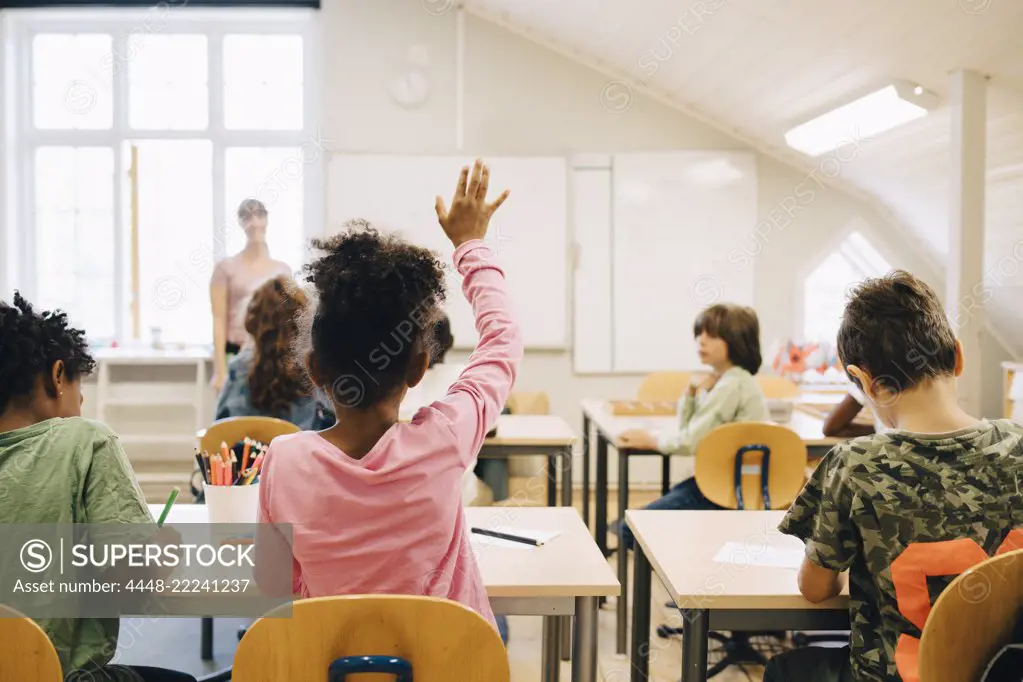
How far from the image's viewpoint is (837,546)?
1.32 m

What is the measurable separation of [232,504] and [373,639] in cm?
71

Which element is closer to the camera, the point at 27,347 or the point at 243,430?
the point at 27,347

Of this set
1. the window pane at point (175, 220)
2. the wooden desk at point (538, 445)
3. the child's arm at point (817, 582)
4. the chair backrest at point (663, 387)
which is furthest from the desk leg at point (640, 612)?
the window pane at point (175, 220)

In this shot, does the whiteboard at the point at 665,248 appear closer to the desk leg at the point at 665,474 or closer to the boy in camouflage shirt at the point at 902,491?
the desk leg at the point at 665,474

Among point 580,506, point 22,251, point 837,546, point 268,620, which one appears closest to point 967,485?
point 837,546

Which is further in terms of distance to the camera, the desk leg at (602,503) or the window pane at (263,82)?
the window pane at (263,82)

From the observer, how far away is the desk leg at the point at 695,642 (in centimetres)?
141

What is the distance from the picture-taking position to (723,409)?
2.81 meters

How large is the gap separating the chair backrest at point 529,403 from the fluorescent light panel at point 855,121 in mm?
1863

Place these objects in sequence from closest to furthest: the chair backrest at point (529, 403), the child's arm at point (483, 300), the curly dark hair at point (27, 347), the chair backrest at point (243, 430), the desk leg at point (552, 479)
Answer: the child's arm at point (483, 300) < the curly dark hair at point (27, 347) < the chair backrest at point (243, 430) < the desk leg at point (552, 479) < the chair backrest at point (529, 403)

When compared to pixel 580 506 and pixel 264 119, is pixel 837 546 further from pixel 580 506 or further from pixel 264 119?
pixel 264 119

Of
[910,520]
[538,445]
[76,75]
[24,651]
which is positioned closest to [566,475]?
[538,445]

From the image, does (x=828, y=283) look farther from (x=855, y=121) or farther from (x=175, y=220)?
(x=175, y=220)

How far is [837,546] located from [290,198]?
14.8 ft
